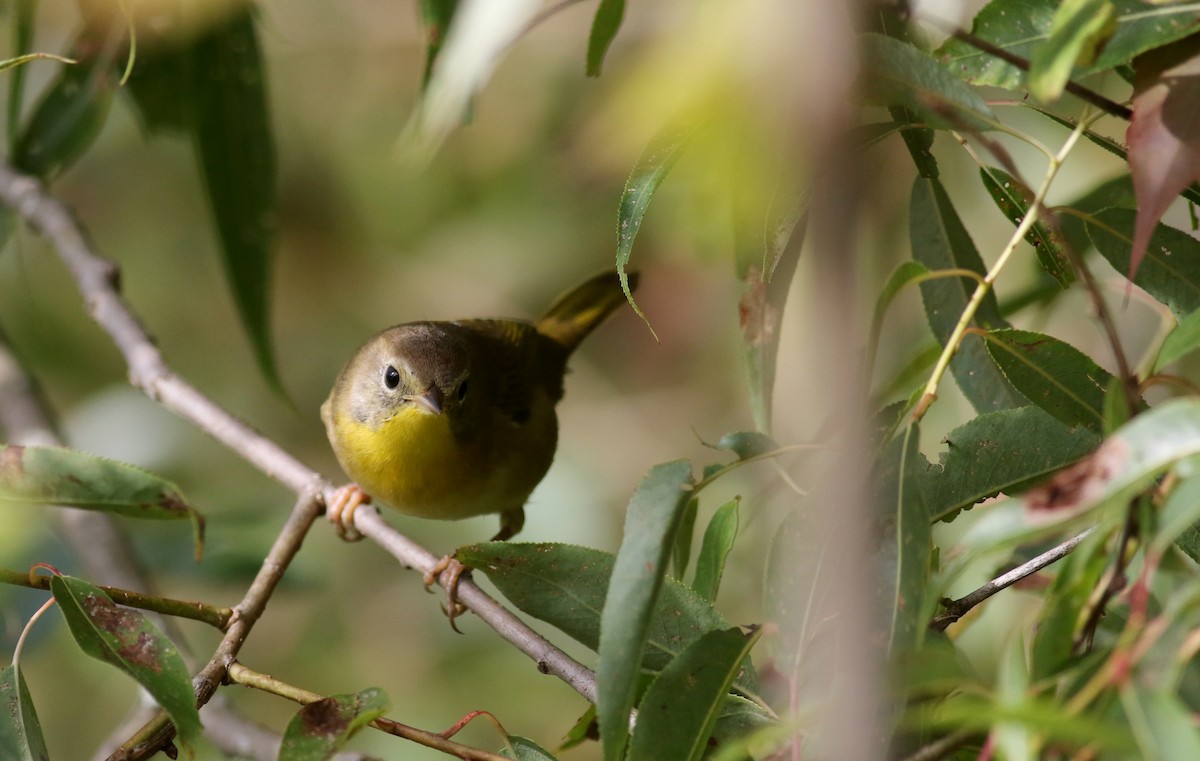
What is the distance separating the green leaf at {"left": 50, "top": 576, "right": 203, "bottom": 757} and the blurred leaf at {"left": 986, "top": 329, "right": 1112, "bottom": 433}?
4.01 feet

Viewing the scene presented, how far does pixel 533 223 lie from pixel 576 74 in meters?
0.76

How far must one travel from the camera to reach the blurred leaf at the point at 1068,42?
4.13 feet

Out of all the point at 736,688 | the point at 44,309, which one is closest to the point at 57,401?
the point at 44,309

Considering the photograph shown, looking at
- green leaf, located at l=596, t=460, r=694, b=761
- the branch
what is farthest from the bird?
green leaf, located at l=596, t=460, r=694, b=761

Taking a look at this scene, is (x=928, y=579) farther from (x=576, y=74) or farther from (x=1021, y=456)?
(x=576, y=74)

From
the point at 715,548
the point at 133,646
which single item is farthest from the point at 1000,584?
the point at 133,646

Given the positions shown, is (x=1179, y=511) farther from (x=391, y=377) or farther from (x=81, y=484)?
(x=391, y=377)

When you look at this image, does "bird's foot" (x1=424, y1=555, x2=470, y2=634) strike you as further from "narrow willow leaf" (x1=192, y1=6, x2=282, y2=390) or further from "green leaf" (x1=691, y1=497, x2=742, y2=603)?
"narrow willow leaf" (x1=192, y1=6, x2=282, y2=390)

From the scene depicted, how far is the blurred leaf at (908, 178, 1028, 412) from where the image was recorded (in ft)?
6.49

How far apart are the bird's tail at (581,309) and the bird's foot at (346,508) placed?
117cm

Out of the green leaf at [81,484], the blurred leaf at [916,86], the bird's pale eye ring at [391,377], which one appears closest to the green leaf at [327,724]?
the green leaf at [81,484]

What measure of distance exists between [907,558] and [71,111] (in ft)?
9.24

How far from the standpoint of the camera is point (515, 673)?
521cm

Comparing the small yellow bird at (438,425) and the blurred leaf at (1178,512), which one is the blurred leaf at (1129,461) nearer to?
the blurred leaf at (1178,512)
